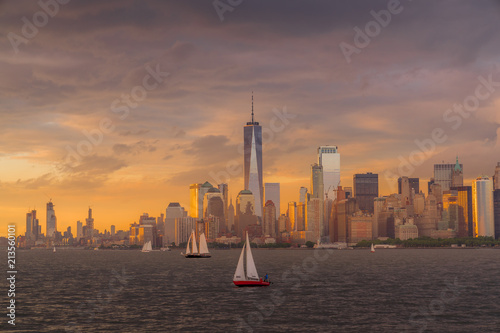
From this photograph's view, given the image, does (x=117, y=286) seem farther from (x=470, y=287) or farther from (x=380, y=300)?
(x=470, y=287)

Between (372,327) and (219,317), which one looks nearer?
(372,327)

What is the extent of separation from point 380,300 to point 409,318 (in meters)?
19.8

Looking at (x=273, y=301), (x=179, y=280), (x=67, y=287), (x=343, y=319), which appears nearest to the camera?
(x=343, y=319)

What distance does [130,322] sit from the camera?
87.3m

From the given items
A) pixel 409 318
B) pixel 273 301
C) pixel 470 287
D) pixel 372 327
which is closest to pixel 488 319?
pixel 409 318

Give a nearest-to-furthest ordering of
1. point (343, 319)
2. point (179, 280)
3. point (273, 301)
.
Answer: point (343, 319), point (273, 301), point (179, 280)

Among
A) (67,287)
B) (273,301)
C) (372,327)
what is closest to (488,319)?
(372,327)

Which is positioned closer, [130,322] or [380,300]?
[130,322]

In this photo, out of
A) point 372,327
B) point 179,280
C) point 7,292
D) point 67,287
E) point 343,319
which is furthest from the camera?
point 179,280

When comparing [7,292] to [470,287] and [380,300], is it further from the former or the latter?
[470,287]

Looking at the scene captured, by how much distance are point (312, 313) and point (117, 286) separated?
59.8 metres

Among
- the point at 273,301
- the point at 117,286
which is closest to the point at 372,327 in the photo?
the point at 273,301

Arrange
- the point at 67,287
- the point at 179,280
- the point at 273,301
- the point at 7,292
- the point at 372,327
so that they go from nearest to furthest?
→ the point at 372,327, the point at 273,301, the point at 7,292, the point at 67,287, the point at 179,280

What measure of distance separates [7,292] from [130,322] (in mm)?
53415
